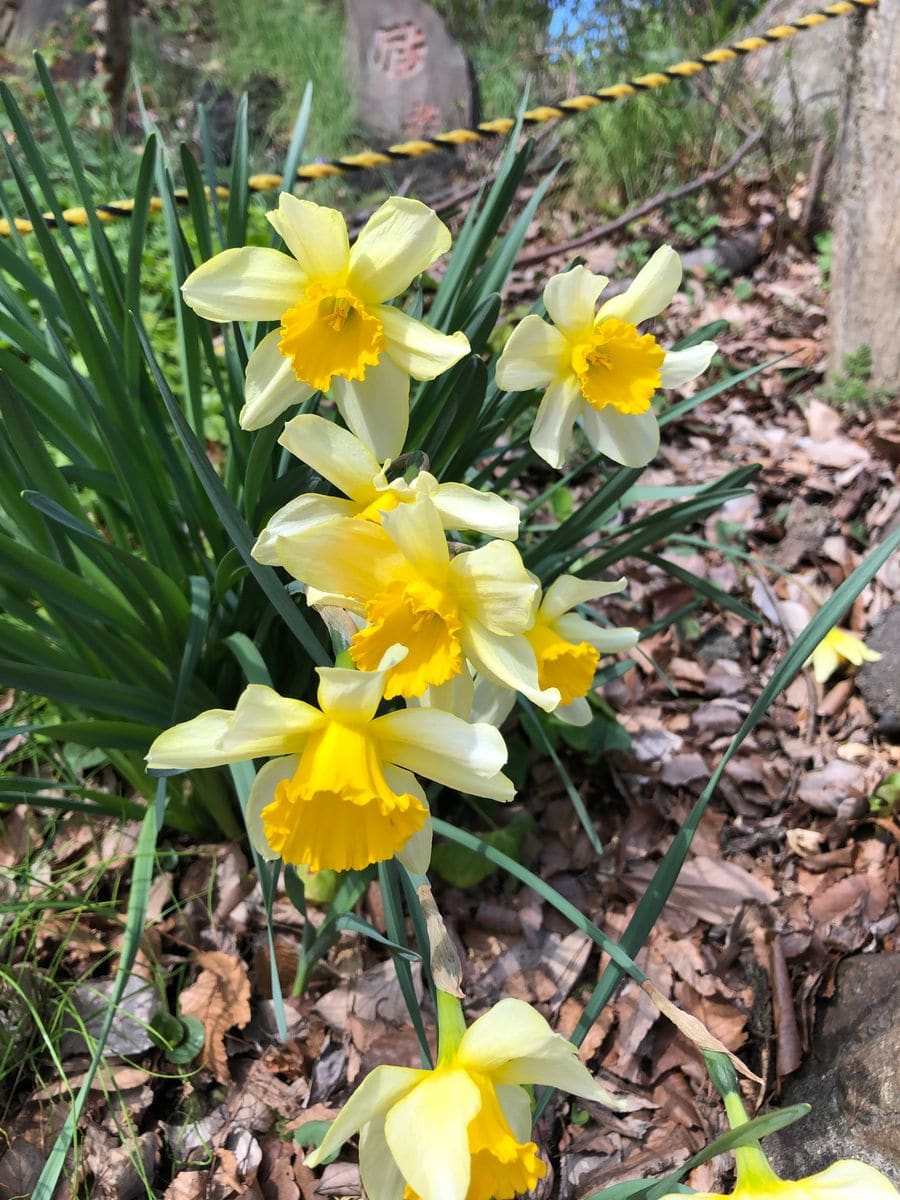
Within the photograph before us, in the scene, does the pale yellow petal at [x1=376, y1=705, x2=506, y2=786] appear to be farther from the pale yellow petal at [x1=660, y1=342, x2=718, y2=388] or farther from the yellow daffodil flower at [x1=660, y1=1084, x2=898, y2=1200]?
the pale yellow petal at [x1=660, y1=342, x2=718, y2=388]

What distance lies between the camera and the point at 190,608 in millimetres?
1466

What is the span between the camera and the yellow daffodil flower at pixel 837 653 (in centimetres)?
211

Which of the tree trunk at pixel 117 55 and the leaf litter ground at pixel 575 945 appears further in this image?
the tree trunk at pixel 117 55

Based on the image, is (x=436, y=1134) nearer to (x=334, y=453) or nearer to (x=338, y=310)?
(x=334, y=453)

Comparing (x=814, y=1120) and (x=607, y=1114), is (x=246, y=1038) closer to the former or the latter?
(x=607, y=1114)

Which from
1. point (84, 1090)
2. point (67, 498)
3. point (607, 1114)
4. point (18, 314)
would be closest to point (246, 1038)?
point (84, 1090)

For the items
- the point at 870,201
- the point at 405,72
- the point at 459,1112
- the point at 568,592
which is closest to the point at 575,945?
the point at 568,592

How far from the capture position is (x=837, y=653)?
7.04 ft

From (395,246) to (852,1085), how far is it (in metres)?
1.48

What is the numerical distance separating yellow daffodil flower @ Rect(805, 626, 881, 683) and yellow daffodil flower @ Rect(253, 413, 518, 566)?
1437 mm

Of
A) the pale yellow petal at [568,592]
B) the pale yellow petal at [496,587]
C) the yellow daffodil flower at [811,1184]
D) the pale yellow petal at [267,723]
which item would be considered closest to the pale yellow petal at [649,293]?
the pale yellow petal at [568,592]

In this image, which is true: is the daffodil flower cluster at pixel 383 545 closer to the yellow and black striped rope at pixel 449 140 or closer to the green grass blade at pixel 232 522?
the green grass blade at pixel 232 522

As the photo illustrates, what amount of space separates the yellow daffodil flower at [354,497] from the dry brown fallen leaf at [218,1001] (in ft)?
3.36

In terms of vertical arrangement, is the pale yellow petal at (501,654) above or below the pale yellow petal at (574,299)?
below
